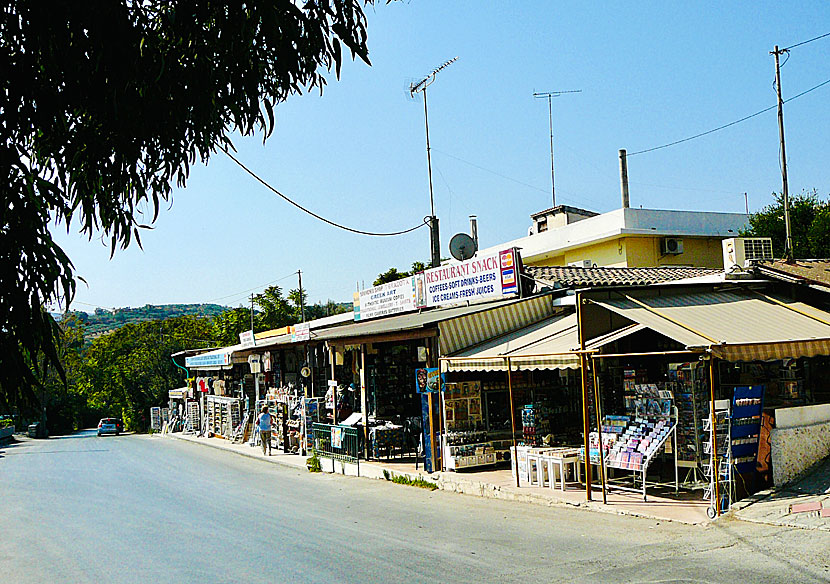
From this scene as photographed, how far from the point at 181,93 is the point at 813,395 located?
13773 mm

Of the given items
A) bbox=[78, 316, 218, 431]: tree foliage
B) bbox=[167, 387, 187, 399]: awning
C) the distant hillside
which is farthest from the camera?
the distant hillside

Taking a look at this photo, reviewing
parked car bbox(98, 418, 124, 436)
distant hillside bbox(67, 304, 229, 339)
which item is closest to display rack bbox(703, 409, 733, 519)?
parked car bbox(98, 418, 124, 436)

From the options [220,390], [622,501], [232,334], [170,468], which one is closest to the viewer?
[622,501]

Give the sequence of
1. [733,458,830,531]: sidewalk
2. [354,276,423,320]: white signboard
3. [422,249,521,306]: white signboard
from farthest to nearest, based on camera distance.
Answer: [354,276,423,320]: white signboard
[422,249,521,306]: white signboard
[733,458,830,531]: sidewalk

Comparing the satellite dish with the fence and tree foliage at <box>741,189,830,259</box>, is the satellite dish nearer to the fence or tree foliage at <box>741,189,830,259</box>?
the fence

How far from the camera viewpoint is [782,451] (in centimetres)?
1091

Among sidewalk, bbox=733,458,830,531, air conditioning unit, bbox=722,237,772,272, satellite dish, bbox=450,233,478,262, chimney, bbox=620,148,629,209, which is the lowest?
sidewalk, bbox=733,458,830,531

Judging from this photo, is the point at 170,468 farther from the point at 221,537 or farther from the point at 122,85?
the point at 122,85

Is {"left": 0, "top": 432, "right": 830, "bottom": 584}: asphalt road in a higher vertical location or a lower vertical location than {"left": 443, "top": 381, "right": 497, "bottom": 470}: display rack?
lower

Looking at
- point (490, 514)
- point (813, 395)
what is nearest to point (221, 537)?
point (490, 514)

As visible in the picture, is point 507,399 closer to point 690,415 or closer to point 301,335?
point 690,415

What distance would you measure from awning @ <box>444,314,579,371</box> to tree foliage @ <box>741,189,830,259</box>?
15.3 m

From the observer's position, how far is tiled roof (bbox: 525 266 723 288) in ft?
53.3

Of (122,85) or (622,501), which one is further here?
(622,501)
